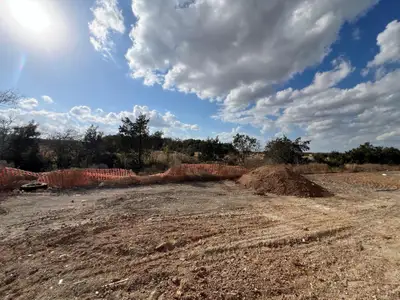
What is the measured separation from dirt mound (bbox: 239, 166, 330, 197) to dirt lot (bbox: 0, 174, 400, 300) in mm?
2405

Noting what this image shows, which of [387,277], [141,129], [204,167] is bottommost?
[387,277]

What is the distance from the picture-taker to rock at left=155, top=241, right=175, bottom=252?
389 centimetres

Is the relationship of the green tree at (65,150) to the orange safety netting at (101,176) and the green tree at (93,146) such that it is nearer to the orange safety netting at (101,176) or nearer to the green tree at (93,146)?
the green tree at (93,146)

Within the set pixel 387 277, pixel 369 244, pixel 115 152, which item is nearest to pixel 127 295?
pixel 387 277

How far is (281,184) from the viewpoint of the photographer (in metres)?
9.91

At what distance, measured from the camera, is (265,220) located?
18.2ft

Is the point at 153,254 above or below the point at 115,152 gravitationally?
below

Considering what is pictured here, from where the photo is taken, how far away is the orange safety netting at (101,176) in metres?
10.4

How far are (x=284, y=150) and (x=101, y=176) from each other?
17.2 metres

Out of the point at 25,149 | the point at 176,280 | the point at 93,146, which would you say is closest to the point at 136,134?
the point at 93,146

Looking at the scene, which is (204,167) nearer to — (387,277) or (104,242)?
(104,242)

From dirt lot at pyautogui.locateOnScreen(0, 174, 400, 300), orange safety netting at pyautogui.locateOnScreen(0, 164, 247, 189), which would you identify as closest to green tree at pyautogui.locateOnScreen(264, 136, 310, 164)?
orange safety netting at pyautogui.locateOnScreen(0, 164, 247, 189)

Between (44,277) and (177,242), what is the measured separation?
6.14 ft

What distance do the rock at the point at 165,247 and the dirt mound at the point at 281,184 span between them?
6393mm
